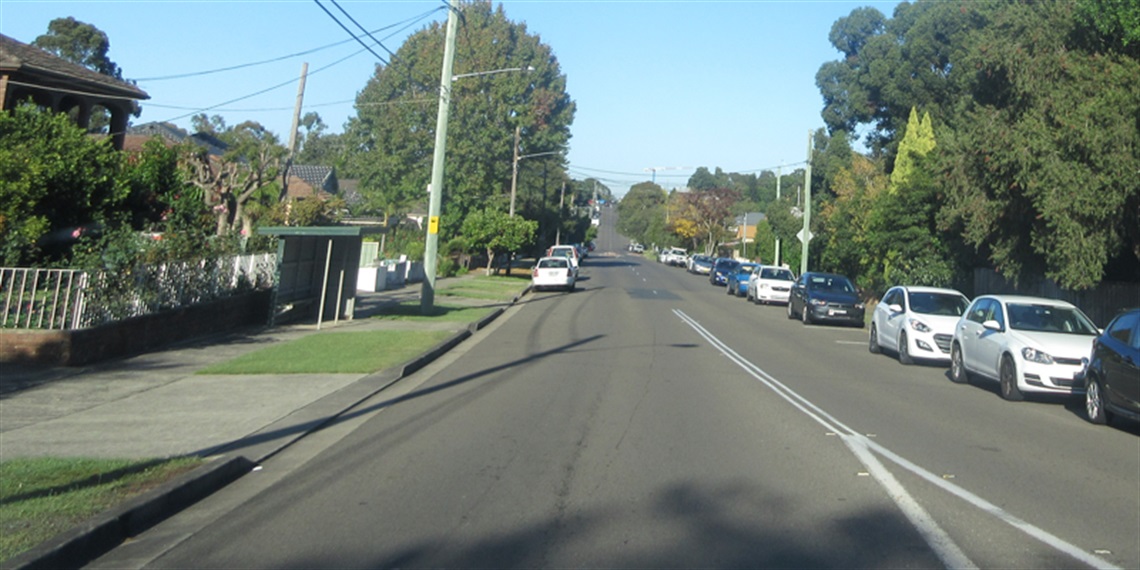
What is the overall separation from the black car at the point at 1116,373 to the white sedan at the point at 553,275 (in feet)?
98.3

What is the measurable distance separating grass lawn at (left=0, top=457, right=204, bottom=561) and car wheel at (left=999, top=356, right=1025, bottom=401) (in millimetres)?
11347

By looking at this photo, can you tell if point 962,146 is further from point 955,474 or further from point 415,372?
point 955,474

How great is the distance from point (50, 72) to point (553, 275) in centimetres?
2167

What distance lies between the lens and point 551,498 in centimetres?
820

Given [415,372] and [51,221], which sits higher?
[51,221]

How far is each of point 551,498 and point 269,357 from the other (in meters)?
9.81

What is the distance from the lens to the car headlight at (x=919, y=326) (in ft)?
65.5

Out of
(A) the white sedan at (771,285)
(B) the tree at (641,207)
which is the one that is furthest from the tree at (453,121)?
(B) the tree at (641,207)

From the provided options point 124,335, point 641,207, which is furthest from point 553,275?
point 641,207

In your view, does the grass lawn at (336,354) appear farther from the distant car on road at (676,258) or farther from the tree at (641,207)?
the tree at (641,207)

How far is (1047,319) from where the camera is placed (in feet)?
53.5

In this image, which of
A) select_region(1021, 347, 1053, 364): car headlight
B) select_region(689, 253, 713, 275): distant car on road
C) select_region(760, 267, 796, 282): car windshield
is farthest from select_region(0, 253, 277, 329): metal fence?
select_region(689, 253, 713, 275): distant car on road

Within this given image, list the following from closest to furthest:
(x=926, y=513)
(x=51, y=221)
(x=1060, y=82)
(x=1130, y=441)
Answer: (x=926, y=513) < (x=1130, y=441) < (x=51, y=221) < (x=1060, y=82)

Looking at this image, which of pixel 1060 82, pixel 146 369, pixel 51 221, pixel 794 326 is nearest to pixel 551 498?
pixel 146 369
